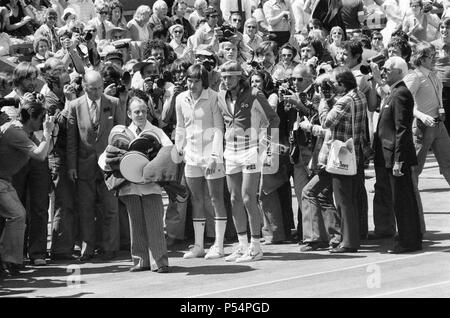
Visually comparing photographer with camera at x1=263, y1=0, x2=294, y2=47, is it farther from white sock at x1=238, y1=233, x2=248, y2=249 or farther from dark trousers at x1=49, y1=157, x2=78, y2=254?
white sock at x1=238, y1=233, x2=248, y2=249

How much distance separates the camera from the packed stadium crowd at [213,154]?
12.7 meters

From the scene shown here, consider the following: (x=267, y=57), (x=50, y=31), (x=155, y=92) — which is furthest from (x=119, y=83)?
(x=50, y=31)

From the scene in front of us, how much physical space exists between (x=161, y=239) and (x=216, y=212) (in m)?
1.03

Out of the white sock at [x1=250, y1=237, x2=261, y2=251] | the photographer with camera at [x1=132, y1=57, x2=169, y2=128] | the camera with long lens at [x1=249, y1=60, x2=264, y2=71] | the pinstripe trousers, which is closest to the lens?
the pinstripe trousers

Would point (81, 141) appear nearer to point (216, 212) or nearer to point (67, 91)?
point (67, 91)

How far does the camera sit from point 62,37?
17.3m

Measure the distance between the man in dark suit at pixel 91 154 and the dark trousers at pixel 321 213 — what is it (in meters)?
2.22

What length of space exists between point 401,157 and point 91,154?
3.53 m

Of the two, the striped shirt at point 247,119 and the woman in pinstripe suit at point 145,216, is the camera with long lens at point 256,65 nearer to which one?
the striped shirt at point 247,119

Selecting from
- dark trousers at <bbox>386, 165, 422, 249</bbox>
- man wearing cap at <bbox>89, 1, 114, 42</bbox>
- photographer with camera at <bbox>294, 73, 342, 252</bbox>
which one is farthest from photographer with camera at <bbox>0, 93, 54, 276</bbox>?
man wearing cap at <bbox>89, 1, 114, 42</bbox>

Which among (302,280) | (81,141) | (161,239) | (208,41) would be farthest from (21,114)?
(208,41)

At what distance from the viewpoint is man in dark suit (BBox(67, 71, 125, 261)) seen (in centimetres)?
1369
